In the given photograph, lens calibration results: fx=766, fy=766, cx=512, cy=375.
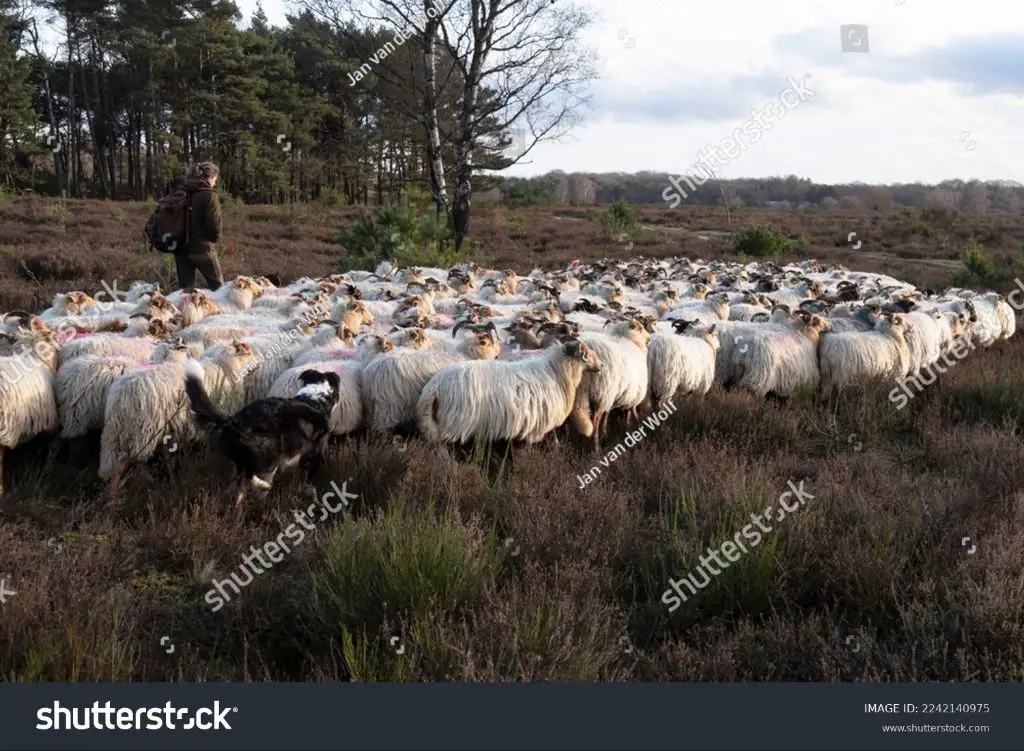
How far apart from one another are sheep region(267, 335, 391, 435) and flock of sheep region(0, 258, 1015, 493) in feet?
0.05

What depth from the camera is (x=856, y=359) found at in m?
7.88

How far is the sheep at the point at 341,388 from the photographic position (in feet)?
19.3

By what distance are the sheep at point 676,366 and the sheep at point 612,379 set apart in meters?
0.25

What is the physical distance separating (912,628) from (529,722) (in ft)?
5.81

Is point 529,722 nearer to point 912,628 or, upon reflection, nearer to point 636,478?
point 912,628

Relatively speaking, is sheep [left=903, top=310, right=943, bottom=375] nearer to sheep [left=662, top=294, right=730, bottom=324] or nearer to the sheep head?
sheep [left=662, top=294, right=730, bottom=324]

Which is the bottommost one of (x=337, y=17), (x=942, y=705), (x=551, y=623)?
(x=942, y=705)

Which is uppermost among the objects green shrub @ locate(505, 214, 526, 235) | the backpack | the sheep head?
green shrub @ locate(505, 214, 526, 235)

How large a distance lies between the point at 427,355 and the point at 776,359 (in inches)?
142

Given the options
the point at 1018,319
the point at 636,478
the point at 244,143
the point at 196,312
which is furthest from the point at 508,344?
the point at 244,143

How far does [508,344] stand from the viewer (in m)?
7.48

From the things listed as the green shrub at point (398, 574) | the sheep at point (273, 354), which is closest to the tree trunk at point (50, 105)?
the sheep at point (273, 354)

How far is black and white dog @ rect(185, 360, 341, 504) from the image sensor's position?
15.0ft

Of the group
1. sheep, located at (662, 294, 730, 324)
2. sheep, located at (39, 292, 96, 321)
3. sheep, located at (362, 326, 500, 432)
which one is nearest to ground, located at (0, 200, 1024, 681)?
sheep, located at (362, 326, 500, 432)
